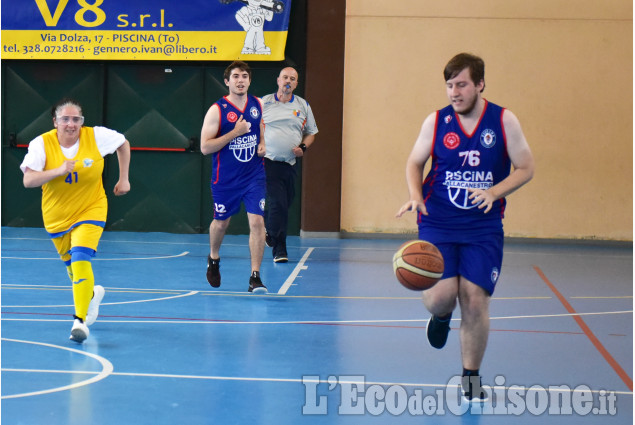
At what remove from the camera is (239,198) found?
25.0 ft

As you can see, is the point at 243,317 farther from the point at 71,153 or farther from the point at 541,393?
the point at 541,393

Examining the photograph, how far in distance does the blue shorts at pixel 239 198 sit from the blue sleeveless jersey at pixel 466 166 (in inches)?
128

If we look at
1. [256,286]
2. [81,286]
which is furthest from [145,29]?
[81,286]

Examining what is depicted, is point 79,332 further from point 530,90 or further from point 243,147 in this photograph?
point 530,90

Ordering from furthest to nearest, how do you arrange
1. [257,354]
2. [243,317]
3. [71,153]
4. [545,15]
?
[545,15]
[243,317]
[71,153]
[257,354]

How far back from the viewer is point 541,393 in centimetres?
448

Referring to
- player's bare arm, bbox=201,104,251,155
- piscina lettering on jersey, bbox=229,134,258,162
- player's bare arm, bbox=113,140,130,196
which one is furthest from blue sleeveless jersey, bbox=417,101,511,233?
piscina lettering on jersey, bbox=229,134,258,162

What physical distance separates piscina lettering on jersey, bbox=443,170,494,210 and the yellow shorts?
242cm

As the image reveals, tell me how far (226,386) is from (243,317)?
2001mm

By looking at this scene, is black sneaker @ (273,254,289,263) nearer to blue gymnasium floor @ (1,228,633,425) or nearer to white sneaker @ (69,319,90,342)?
blue gymnasium floor @ (1,228,633,425)

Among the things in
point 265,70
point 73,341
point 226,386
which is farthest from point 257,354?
point 265,70

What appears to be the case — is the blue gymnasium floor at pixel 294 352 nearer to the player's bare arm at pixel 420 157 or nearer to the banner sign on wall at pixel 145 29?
the player's bare arm at pixel 420 157

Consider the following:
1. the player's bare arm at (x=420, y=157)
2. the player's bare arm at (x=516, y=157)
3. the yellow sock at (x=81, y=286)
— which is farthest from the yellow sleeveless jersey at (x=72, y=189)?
the player's bare arm at (x=516, y=157)

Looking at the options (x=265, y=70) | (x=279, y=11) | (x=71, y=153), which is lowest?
(x=71, y=153)
